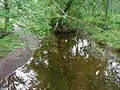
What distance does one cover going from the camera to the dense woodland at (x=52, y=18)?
29.6 feet

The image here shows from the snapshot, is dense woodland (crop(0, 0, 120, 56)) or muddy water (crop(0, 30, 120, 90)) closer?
dense woodland (crop(0, 0, 120, 56))

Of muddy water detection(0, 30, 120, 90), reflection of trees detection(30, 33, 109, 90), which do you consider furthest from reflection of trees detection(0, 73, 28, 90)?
reflection of trees detection(30, 33, 109, 90)

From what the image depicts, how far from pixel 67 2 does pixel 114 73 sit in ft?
28.8

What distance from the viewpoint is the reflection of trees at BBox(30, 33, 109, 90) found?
9.83 metres

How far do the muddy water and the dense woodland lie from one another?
142 cm

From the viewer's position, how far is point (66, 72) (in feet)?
36.6

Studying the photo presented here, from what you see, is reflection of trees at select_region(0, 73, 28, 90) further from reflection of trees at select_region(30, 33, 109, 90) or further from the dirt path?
reflection of trees at select_region(30, 33, 109, 90)

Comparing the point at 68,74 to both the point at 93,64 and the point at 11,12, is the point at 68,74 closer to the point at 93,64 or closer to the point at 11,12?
the point at 93,64

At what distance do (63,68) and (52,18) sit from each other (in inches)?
302

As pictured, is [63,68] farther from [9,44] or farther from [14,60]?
[9,44]

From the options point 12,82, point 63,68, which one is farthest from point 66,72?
Result: point 12,82

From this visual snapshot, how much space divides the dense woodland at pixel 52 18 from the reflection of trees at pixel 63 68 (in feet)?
5.10

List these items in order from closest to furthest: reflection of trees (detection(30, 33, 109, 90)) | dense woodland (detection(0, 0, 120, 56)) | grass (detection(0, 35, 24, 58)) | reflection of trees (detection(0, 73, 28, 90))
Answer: dense woodland (detection(0, 0, 120, 56)) < reflection of trees (detection(0, 73, 28, 90)) < reflection of trees (detection(30, 33, 109, 90)) < grass (detection(0, 35, 24, 58))

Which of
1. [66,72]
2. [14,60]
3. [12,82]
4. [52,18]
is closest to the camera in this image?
[12,82]
